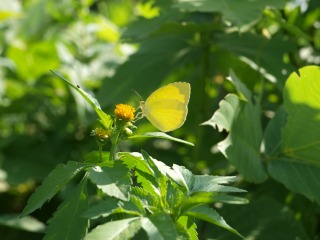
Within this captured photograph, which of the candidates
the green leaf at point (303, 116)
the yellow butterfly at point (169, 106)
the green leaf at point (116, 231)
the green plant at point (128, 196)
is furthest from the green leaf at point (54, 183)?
the green leaf at point (303, 116)

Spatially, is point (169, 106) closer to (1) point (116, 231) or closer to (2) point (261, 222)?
(1) point (116, 231)

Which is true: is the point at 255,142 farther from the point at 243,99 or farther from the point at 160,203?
the point at 160,203

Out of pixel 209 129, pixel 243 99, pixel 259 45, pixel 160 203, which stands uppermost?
pixel 160 203

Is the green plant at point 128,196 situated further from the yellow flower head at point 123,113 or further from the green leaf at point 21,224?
the green leaf at point 21,224

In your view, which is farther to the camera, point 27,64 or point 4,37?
point 4,37

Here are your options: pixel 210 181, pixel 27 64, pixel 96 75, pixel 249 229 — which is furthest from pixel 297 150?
pixel 27 64

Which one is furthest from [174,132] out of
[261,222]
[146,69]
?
[261,222]

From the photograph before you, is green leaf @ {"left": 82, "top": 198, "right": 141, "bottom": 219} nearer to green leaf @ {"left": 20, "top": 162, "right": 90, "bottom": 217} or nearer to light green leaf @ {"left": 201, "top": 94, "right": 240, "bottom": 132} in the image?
green leaf @ {"left": 20, "top": 162, "right": 90, "bottom": 217}
